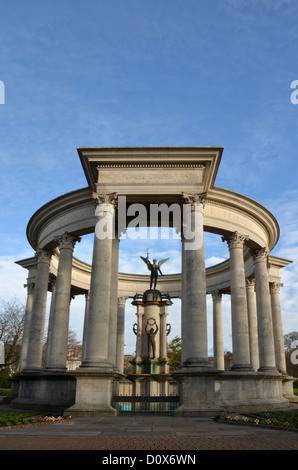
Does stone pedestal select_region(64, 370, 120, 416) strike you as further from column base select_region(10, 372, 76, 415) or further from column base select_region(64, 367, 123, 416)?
column base select_region(10, 372, 76, 415)

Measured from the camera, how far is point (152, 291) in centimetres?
4412

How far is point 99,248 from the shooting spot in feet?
95.9

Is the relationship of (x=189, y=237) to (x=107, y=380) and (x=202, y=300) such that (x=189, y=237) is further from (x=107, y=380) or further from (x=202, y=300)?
(x=107, y=380)

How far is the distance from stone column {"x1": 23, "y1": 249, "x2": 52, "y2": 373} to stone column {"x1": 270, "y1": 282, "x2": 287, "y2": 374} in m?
28.9

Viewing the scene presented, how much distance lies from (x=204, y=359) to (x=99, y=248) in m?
10.8

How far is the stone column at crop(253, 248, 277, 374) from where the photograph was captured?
123ft

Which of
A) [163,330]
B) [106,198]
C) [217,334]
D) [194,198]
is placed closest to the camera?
[194,198]

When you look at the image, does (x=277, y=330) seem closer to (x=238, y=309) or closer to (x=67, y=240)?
(x=238, y=309)

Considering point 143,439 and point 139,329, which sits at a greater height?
point 139,329

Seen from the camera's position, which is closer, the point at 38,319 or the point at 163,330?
the point at 38,319

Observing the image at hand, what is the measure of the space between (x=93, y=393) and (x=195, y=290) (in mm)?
9689

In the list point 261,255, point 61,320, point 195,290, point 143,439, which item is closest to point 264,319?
point 261,255

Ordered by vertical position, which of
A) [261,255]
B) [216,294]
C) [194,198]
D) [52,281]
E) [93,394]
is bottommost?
[93,394]
